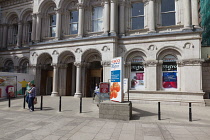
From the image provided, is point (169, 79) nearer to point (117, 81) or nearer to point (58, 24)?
point (117, 81)

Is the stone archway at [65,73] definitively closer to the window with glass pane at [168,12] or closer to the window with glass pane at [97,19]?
the window with glass pane at [97,19]

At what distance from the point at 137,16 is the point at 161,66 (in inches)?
242

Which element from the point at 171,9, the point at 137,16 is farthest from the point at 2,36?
the point at 171,9

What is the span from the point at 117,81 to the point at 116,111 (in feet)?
5.19

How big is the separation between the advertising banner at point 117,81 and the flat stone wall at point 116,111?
40cm

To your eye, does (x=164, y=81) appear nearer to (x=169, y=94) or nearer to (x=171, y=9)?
(x=169, y=94)

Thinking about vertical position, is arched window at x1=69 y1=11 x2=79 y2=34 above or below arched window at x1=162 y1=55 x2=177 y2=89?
above

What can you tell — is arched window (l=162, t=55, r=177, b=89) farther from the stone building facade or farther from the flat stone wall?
the flat stone wall

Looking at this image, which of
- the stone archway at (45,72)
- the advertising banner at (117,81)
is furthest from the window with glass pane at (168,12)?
the stone archway at (45,72)

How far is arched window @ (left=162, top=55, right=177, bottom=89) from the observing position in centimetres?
1402

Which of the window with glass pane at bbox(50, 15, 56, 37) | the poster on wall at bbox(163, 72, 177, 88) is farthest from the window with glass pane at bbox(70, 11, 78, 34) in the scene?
the poster on wall at bbox(163, 72, 177, 88)

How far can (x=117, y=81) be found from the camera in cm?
794

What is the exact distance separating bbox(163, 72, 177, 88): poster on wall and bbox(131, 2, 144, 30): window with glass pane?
579 centimetres

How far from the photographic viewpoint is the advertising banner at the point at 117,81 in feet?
25.5
